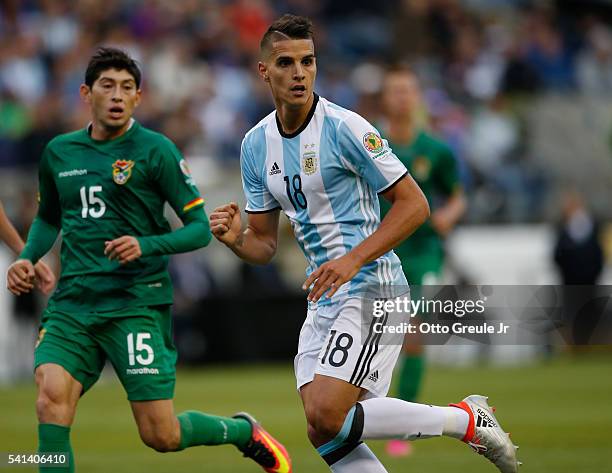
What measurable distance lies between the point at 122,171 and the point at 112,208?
8.8 inches

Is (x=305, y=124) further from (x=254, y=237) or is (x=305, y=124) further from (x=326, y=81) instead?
(x=326, y=81)

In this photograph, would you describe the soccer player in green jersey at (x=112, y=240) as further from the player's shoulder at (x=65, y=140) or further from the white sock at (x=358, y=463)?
the white sock at (x=358, y=463)

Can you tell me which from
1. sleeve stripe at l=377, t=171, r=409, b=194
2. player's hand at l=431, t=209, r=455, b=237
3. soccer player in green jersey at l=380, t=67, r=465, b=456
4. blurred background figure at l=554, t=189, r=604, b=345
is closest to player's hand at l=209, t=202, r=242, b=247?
sleeve stripe at l=377, t=171, r=409, b=194

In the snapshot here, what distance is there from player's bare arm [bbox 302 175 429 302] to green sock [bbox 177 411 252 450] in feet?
5.47

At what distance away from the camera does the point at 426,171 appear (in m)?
10.5

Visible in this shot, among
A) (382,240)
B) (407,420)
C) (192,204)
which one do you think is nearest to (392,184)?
(382,240)

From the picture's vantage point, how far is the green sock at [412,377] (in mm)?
10062

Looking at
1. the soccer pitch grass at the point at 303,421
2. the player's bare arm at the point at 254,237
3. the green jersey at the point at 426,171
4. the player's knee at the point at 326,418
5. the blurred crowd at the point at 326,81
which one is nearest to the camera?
the player's knee at the point at 326,418

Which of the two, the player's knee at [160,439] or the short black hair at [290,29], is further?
the player's knee at [160,439]

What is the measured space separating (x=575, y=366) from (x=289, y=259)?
4.99 metres

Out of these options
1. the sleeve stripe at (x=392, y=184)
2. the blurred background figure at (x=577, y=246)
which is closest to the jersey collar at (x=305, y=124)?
the sleeve stripe at (x=392, y=184)

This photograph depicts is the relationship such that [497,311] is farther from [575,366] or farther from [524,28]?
[524,28]

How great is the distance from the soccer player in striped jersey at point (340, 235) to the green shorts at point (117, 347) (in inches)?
37.0

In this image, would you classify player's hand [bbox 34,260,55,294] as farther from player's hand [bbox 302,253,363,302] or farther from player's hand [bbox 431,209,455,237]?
player's hand [bbox 431,209,455,237]
